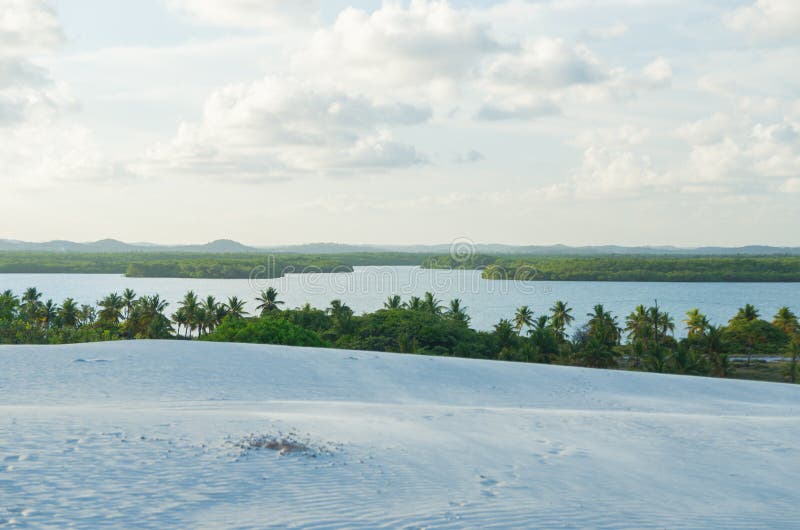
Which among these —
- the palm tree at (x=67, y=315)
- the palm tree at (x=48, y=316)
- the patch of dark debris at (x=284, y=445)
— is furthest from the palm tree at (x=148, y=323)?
the patch of dark debris at (x=284, y=445)

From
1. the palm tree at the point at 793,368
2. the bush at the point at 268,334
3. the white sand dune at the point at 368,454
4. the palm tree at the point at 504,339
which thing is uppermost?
the white sand dune at the point at 368,454

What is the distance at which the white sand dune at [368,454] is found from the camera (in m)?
7.38

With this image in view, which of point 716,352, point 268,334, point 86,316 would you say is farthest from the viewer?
point 86,316

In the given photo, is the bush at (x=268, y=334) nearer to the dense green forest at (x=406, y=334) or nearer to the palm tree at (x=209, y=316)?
the dense green forest at (x=406, y=334)

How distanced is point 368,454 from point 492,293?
174539mm

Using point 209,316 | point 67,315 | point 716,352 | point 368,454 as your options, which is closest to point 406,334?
point 209,316

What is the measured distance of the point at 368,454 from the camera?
31.7 ft

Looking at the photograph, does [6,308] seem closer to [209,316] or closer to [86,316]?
[86,316]

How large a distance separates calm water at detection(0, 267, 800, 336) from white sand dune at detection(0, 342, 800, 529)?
94954mm

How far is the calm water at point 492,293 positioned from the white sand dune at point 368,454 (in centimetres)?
9495

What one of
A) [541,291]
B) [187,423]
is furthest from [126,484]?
[541,291]

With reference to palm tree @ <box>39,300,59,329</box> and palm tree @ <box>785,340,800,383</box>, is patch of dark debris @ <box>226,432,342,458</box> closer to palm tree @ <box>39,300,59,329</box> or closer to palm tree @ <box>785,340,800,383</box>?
palm tree @ <box>785,340,800,383</box>

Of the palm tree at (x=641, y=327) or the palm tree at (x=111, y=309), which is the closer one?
the palm tree at (x=641, y=327)

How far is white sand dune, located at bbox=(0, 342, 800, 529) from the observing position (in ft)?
24.2
